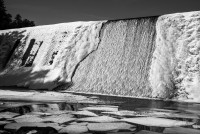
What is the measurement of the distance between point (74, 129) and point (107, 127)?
477mm

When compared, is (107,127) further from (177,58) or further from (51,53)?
(51,53)

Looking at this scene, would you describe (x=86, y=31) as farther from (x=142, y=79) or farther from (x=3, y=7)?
(x=3, y=7)

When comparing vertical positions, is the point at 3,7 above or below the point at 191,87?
above

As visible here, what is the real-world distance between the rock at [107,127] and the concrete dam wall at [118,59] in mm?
5761

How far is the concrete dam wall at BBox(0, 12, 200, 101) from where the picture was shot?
9461 millimetres

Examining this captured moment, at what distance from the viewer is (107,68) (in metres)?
11.1

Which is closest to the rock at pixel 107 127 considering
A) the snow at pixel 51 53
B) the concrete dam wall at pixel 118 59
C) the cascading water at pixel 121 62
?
the concrete dam wall at pixel 118 59

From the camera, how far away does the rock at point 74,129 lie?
2910 millimetres

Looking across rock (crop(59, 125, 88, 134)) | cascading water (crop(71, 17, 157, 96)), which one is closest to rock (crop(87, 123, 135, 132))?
rock (crop(59, 125, 88, 134))

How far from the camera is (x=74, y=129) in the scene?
3.02m

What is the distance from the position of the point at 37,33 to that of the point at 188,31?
10167mm

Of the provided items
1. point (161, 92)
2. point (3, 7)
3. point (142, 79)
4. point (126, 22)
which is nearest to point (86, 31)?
point (126, 22)

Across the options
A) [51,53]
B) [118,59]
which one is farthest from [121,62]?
[51,53]

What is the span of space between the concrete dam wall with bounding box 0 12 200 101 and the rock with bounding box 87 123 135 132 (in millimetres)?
5761
